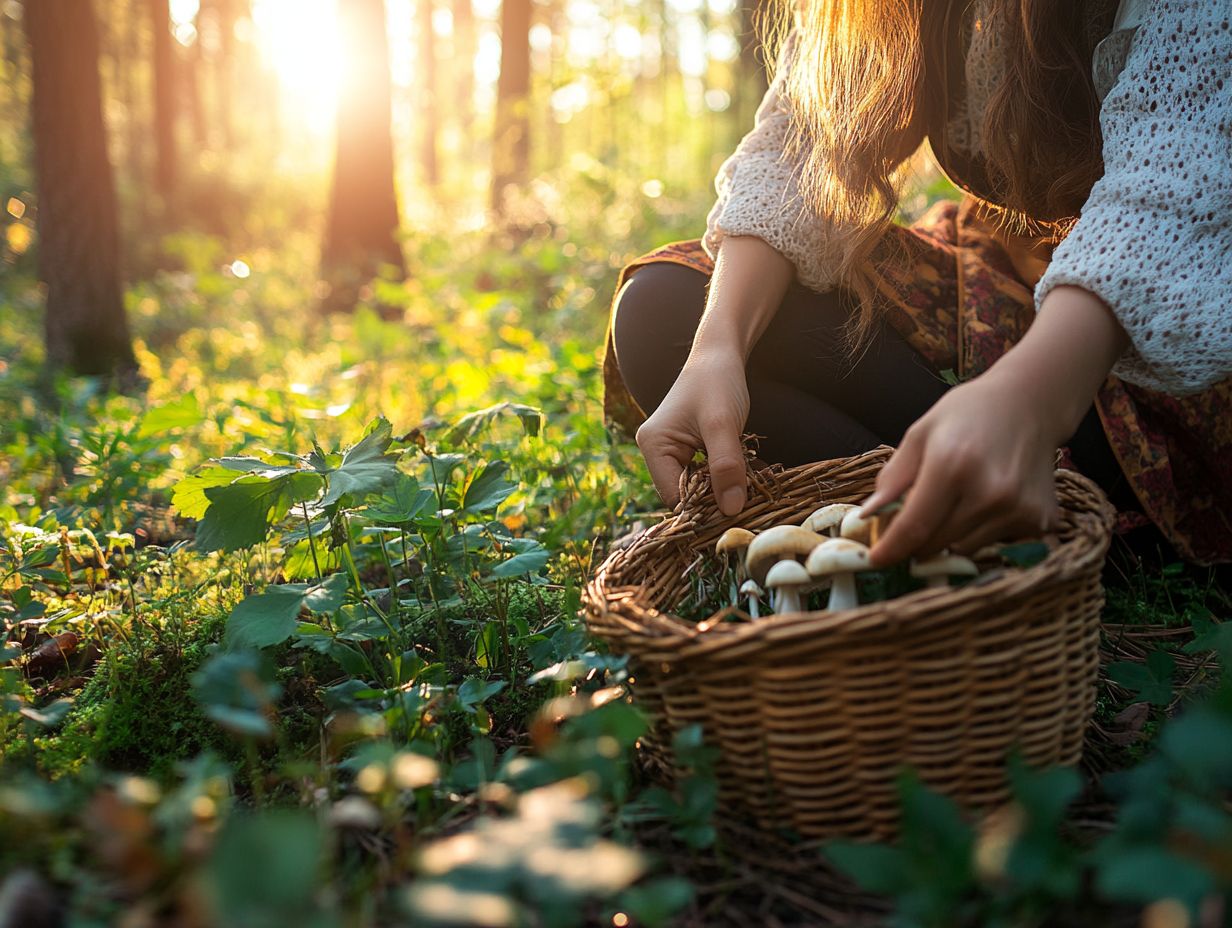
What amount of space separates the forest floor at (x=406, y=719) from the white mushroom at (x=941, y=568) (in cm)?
30

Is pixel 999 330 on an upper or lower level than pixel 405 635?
upper

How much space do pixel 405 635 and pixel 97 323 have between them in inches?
162

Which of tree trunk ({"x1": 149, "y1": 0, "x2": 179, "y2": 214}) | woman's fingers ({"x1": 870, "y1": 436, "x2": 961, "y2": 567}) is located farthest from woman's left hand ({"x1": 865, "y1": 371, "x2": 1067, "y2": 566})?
tree trunk ({"x1": 149, "y1": 0, "x2": 179, "y2": 214})

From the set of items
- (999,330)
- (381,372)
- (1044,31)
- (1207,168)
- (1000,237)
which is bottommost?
(381,372)

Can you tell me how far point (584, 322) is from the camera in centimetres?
511

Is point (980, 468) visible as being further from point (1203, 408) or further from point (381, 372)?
point (381, 372)

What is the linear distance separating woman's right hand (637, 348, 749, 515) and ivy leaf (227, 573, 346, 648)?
1.94 feet

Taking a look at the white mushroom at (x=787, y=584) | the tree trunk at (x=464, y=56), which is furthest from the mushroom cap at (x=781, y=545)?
the tree trunk at (x=464, y=56)

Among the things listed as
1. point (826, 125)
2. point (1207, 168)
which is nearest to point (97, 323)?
point (826, 125)

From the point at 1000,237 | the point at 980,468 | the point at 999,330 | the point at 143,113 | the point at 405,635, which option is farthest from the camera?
the point at 143,113

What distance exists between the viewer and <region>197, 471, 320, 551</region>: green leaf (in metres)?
1.56

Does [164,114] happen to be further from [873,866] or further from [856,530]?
[873,866]

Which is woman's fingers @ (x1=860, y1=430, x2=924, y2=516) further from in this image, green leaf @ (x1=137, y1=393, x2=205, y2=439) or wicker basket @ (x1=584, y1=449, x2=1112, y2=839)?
green leaf @ (x1=137, y1=393, x2=205, y2=439)

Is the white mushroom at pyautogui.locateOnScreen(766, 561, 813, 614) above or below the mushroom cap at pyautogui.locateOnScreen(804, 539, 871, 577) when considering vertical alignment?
below
